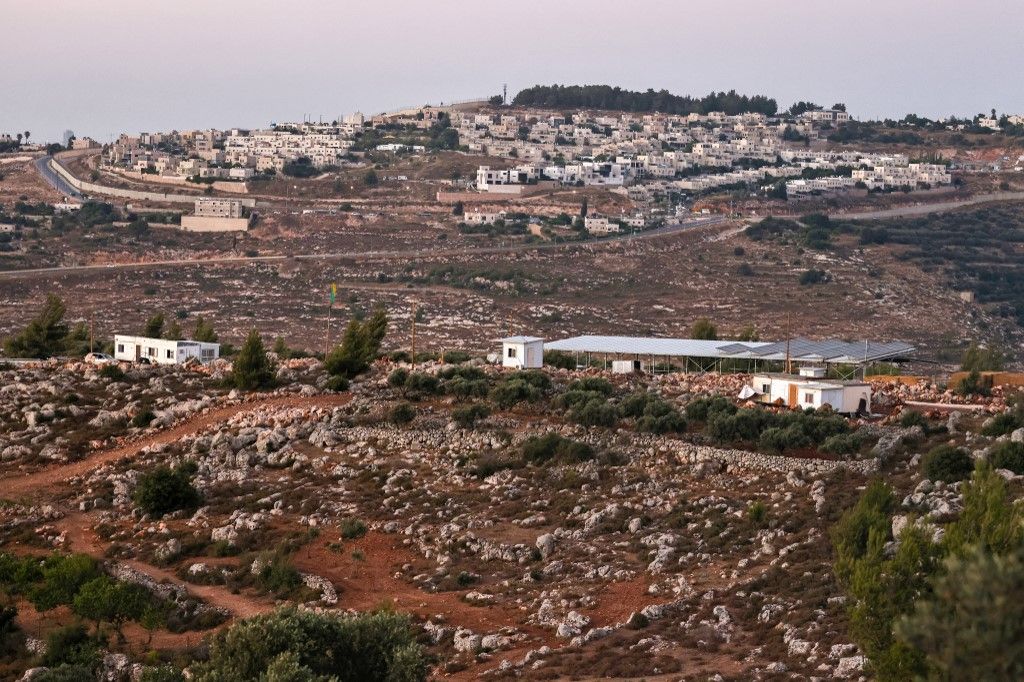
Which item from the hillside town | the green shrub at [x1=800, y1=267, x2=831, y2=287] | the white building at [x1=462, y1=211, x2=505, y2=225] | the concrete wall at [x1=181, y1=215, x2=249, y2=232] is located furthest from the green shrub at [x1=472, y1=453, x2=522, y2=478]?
the white building at [x1=462, y1=211, x2=505, y2=225]

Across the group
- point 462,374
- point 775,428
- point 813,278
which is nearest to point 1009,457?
point 775,428

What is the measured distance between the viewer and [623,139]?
140 metres

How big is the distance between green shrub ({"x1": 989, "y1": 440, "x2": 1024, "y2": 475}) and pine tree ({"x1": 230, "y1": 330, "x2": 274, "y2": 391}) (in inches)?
626

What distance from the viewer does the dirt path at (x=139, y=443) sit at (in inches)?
1161

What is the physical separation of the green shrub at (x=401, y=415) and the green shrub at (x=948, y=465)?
10578 mm

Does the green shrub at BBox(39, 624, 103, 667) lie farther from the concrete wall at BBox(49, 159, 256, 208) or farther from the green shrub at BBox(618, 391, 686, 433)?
the concrete wall at BBox(49, 159, 256, 208)

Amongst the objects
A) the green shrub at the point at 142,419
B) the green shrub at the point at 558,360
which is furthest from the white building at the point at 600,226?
the green shrub at the point at 142,419

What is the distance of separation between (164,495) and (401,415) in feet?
17.7

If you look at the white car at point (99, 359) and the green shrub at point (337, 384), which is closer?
the green shrub at point (337, 384)

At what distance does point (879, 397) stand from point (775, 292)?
4531 cm

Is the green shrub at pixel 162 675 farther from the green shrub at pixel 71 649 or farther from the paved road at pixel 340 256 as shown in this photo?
the paved road at pixel 340 256

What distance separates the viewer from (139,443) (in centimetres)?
3156

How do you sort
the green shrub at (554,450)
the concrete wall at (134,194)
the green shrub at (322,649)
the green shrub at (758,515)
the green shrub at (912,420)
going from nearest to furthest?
the green shrub at (322,649) < the green shrub at (758,515) < the green shrub at (912,420) < the green shrub at (554,450) < the concrete wall at (134,194)

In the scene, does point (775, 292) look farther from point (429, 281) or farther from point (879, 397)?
point (879, 397)
